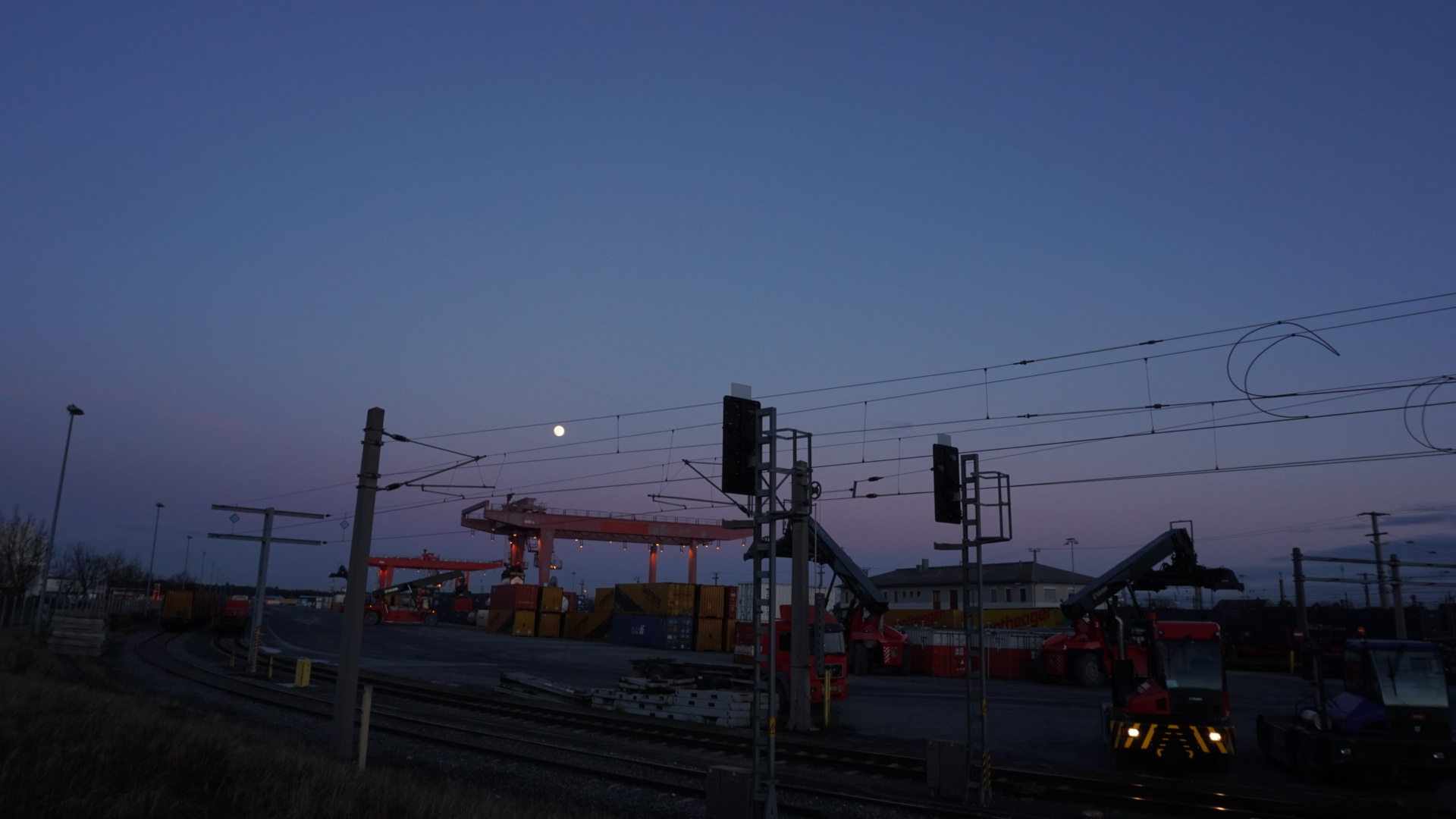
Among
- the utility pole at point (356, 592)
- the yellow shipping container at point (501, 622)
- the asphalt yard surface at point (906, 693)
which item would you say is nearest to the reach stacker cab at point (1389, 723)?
the asphalt yard surface at point (906, 693)

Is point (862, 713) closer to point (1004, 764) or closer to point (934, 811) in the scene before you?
point (1004, 764)

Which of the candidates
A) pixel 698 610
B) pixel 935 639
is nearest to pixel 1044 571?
pixel 698 610

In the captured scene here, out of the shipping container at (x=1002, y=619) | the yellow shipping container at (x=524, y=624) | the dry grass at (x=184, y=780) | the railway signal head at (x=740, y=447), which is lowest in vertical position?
the yellow shipping container at (x=524, y=624)

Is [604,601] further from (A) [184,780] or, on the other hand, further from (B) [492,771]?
(A) [184,780]

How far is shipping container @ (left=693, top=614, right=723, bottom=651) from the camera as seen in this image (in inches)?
2281

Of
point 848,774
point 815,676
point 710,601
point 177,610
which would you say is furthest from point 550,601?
point 848,774

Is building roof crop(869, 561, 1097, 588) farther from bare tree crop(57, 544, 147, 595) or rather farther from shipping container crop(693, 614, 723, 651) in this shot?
bare tree crop(57, 544, 147, 595)

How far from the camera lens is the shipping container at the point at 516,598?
230 feet

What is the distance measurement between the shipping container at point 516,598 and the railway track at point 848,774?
44734 mm

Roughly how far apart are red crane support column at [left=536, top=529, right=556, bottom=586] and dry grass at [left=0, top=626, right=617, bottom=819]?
70102mm

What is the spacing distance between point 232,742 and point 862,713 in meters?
16.7

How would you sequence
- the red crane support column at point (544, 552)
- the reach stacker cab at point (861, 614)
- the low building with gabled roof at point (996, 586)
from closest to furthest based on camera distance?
1. the reach stacker cab at point (861, 614)
2. the low building with gabled roof at point (996, 586)
3. the red crane support column at point (544, 552)

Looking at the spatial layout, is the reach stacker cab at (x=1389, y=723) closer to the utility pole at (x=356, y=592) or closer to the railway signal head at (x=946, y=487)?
the railway signal head at (x=946, y=487)

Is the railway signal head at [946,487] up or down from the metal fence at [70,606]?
up
